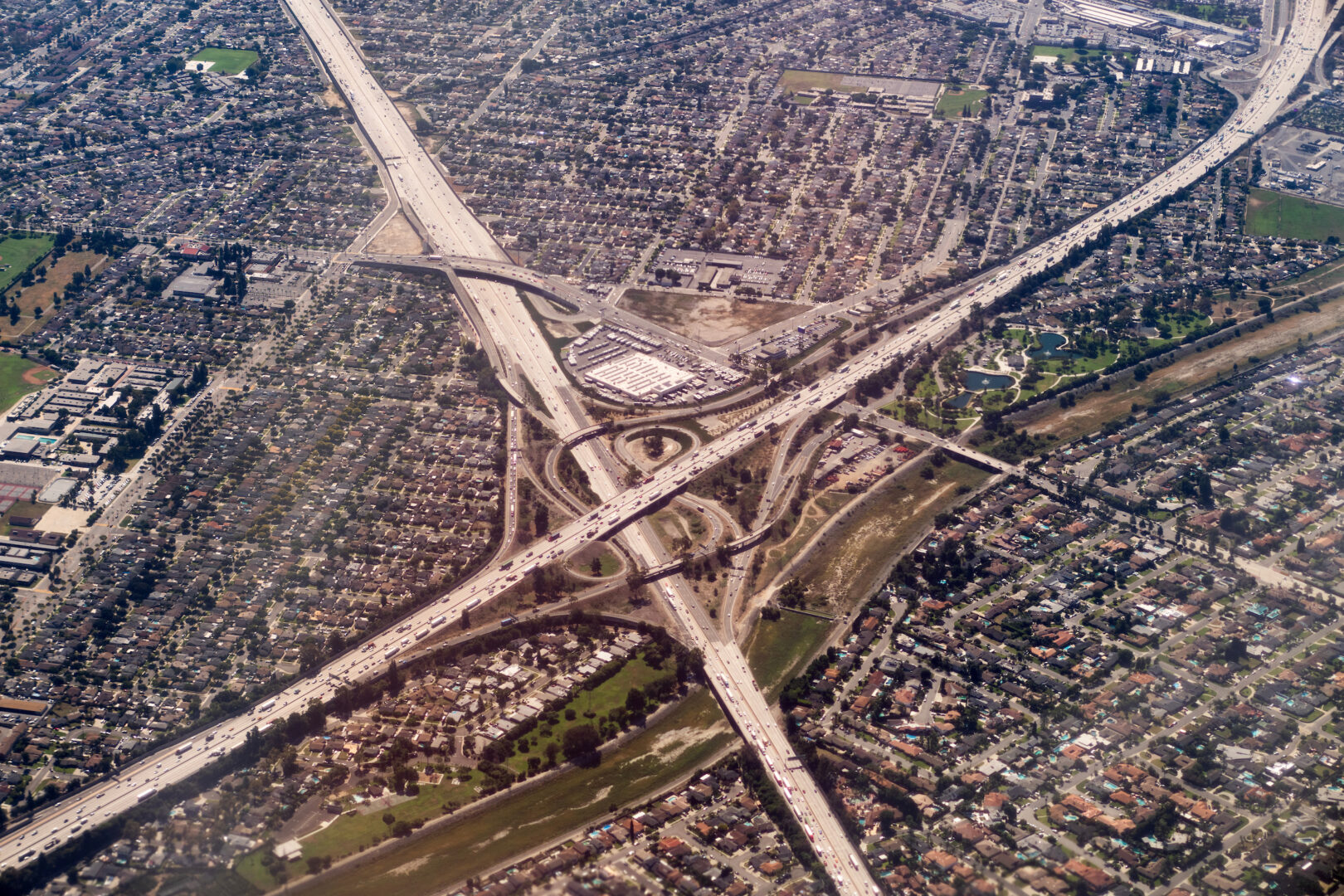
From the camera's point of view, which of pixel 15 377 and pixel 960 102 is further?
pixel 960 102

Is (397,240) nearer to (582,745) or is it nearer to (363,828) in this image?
(582,745)

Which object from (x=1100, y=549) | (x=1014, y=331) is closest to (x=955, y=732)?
(x=1100, y=549)

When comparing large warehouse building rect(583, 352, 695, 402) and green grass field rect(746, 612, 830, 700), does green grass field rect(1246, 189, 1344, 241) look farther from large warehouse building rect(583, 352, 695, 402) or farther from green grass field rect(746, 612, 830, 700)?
green grass field rect(746, 612, 830, 700)

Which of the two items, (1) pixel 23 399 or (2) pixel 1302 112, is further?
(2) pixel 1302 112

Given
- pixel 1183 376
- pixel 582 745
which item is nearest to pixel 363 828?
pixel 582 745

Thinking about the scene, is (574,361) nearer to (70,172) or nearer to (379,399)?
(379,399)

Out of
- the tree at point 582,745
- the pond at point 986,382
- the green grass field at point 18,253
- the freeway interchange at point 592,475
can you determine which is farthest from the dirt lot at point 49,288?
the pond at point 986,382

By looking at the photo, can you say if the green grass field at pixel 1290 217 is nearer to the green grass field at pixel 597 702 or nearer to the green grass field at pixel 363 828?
the green grass field at pixel 597 702
